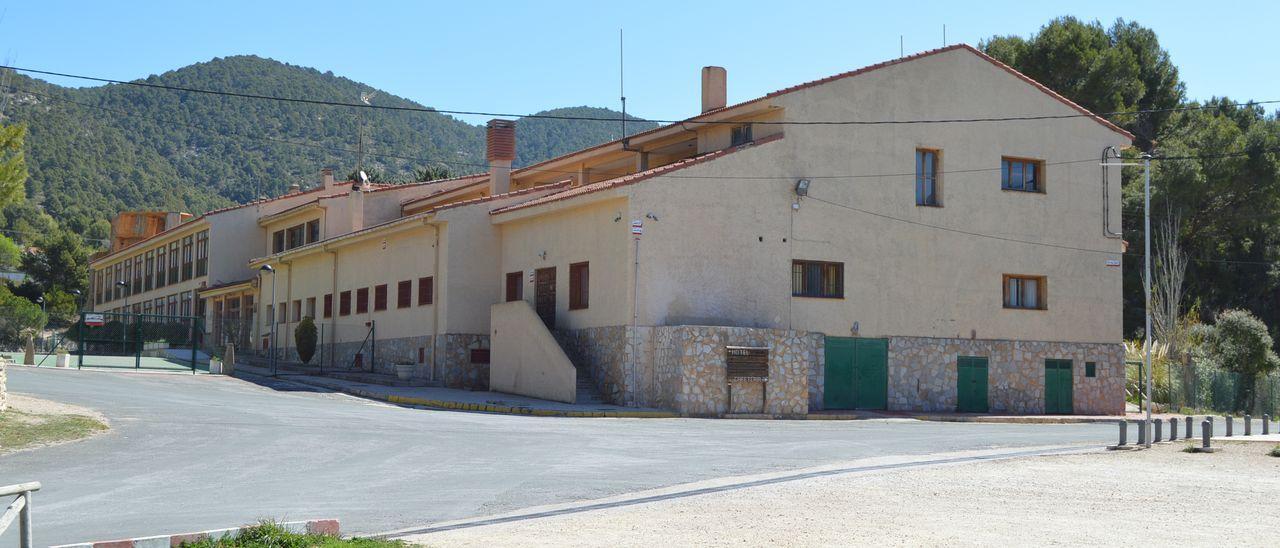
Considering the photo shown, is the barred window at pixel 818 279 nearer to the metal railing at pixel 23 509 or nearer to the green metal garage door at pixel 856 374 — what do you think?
the green metal garage door at pixel 856 374

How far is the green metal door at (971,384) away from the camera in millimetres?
36375

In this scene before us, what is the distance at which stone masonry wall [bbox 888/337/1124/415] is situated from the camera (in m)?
35.8

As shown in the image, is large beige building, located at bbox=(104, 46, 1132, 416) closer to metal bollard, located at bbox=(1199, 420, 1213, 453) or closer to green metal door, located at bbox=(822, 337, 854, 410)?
green metal door, located at bbox=(822, 337, 854, 410)

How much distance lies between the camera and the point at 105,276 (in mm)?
72938

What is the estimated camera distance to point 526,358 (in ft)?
112

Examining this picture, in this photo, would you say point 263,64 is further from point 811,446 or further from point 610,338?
point 811,446

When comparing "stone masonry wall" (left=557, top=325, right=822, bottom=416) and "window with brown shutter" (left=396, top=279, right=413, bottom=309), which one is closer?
"stone masonry wall" (left=557, top=325, right=822, bottom=416)

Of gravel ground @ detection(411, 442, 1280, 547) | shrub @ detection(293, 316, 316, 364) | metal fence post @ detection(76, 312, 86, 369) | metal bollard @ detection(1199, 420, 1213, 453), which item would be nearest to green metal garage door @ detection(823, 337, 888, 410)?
metal bollard @ detection(1199, 420, 1213, 453)

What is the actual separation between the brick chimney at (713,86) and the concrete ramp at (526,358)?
9.18 meters

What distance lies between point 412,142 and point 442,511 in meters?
139

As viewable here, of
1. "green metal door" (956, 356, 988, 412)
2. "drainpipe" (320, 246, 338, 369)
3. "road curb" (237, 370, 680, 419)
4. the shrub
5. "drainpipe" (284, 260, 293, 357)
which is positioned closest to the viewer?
"road curb" (237, 370, 680, 419)

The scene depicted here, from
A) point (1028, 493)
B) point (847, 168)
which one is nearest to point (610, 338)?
point (847, 168)

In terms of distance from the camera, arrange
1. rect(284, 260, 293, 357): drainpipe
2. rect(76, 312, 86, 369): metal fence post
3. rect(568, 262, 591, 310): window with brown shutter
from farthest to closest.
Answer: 1. rect(284, 260, 293, 357): drainpipe
2. rect(76, 312, 86, 369): metal fence post
3. rect(568, 262, 591, 310): window with brown shutter

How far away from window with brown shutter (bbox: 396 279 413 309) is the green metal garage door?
13.3 m
